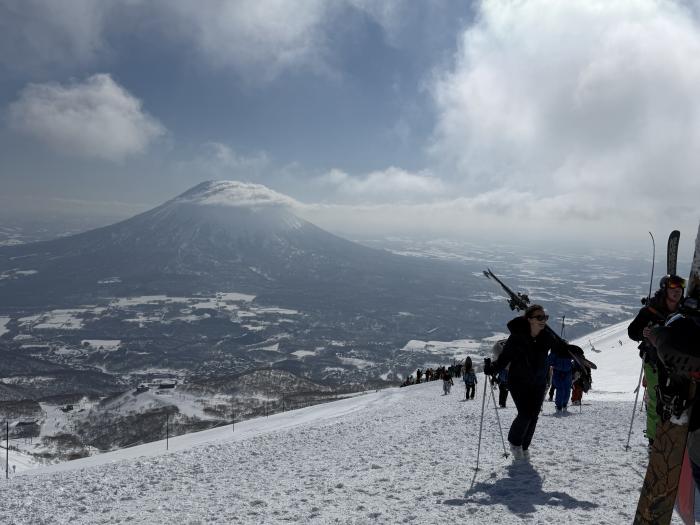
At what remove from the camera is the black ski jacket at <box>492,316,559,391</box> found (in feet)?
21.2

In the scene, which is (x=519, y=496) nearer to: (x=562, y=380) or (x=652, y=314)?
(x=652, y=314)

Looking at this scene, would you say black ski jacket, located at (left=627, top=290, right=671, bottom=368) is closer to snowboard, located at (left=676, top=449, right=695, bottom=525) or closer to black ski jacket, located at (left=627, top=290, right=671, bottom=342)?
black ski jacket, located at (left=627, top=290, right=671, bottom=342)

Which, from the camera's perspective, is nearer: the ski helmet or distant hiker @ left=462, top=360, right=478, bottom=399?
the ski helmet

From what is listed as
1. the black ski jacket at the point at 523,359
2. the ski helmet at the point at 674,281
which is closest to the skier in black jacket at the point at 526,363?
the black ski jacket at the point at 523,359

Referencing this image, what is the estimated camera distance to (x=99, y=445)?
396 feet

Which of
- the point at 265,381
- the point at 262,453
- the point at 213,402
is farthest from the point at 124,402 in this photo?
the point at 262,453

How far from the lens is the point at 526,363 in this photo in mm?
6457

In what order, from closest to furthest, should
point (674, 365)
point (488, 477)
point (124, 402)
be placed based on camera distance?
point (674, 365), point (488, 477), point (124, 402)

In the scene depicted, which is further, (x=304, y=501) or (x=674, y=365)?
(x=304, y=501)

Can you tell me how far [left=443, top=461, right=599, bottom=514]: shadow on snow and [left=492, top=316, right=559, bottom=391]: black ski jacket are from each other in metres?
1.28

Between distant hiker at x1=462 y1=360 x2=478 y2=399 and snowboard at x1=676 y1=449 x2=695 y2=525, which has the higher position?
snowboard at x1=676 y1=449 x2=695 y2=525

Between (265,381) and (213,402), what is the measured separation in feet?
89.1

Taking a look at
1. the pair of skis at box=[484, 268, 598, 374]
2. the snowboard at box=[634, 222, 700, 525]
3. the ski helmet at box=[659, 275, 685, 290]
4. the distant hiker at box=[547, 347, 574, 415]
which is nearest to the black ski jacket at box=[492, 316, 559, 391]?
the pair of skis at box=[484, 268, 598, 374]

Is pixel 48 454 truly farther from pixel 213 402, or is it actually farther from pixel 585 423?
pixel 585 423
